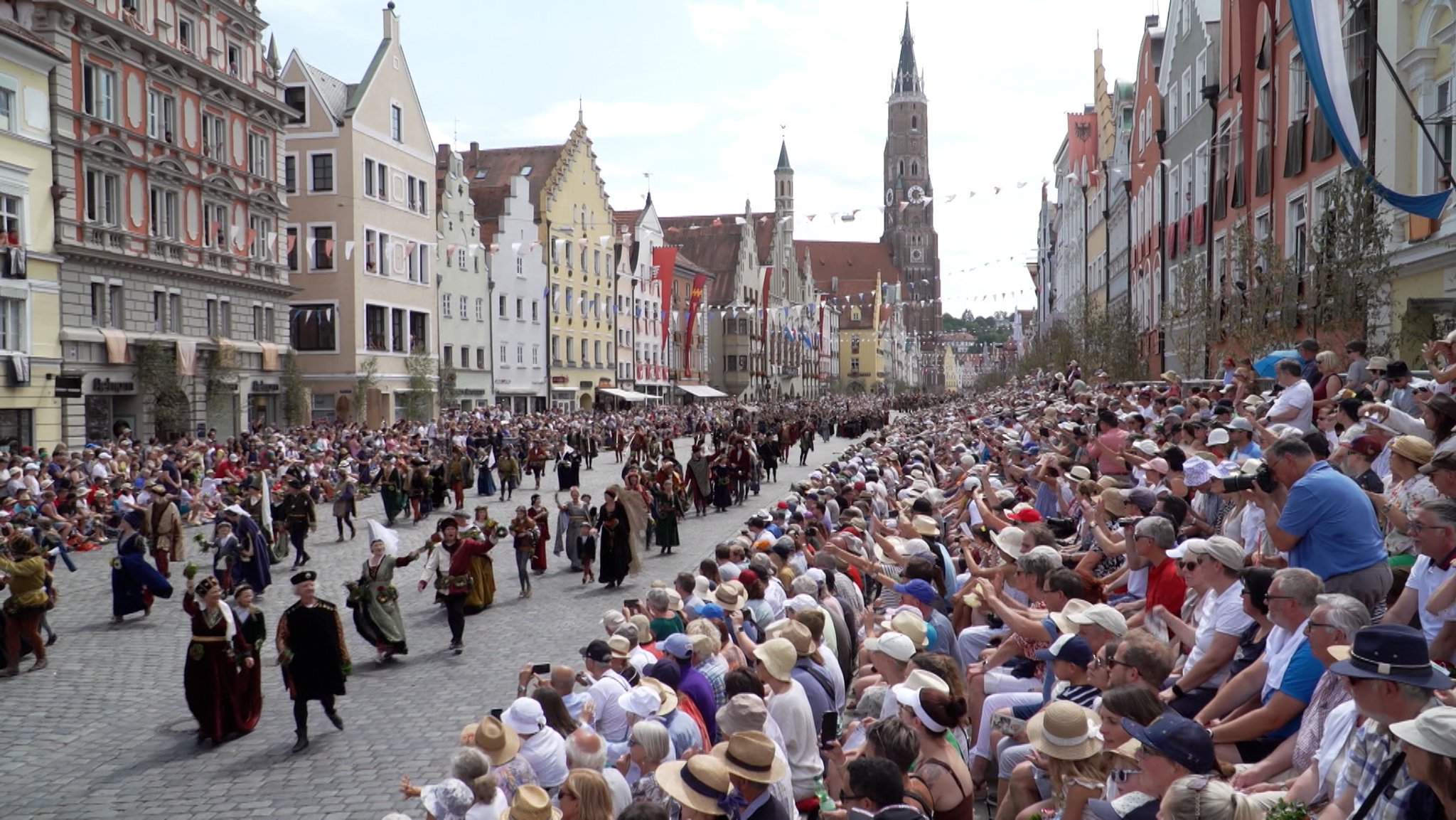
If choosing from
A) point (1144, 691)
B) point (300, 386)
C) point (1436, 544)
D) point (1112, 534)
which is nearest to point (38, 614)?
point (1112, 534)

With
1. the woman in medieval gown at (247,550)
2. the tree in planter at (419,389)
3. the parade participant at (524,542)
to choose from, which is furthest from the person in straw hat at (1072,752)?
the tree in planter at (419,389)

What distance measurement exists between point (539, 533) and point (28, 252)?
1938cm

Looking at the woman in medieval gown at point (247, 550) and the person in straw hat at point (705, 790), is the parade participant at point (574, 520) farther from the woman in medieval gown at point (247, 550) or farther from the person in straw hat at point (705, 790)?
the person in straw hat at point (705, 790)

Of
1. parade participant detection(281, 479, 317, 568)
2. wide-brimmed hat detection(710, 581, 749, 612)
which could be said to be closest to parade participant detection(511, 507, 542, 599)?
parade participant detection(281, 479, 317, 568)

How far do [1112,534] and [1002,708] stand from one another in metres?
2.80

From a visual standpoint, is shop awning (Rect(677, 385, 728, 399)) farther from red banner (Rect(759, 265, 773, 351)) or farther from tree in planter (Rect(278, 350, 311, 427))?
tree in planter (Rect(278, 350, 311, 427))

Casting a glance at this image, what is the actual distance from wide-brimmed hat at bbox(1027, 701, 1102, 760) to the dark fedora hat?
115 centimetres

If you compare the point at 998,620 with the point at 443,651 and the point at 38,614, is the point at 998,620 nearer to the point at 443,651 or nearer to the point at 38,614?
the point at 443,651

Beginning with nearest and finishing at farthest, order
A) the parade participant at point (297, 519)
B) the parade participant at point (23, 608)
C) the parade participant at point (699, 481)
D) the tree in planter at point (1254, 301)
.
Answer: the parade participant at point (23, 608) → the tree in planter at point (1254, 301) → the parade participant at point (297, 519) → the parade participant at point (699, 481)

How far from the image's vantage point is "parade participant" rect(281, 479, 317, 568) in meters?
20.2

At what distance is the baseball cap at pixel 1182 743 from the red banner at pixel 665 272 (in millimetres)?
65707

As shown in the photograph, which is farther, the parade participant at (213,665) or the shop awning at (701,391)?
the shop awning at (701,391)

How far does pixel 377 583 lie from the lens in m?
13.2

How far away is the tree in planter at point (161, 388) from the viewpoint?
109 ft
